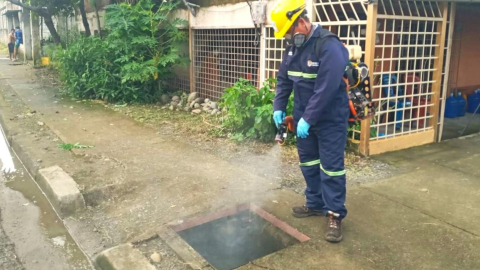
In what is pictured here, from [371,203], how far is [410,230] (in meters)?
0.63

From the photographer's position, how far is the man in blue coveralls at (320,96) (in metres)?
3.33

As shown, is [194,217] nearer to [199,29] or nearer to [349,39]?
[349,39]

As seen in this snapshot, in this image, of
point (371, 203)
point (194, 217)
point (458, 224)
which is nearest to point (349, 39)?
point (371, 203)

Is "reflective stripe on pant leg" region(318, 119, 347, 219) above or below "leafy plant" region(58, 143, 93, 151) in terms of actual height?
above

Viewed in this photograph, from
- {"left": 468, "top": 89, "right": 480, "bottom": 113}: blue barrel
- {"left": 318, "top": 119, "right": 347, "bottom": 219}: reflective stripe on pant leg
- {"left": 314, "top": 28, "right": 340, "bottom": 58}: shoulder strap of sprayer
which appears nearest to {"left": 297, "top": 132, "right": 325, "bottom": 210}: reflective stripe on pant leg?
{"left": 318, "top": 119, "right": 347, "bottom": 219}: reflective stripe on pant leg

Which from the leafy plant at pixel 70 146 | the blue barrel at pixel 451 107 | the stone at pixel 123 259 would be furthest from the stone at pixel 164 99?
the stone at pixel 123 259

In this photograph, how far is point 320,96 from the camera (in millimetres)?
3320

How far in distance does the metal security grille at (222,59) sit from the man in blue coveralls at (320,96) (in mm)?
4159

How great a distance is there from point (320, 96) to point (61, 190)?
2929 millimetres

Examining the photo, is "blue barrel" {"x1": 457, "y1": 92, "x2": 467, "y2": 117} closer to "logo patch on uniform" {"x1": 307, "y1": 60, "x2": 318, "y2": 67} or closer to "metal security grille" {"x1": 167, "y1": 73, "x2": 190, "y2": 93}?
"metal security grille" {"x1": 167, "y1": 73, "x2": 190, "y2": 93}

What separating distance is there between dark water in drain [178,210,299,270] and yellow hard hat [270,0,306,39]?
177 centimetres

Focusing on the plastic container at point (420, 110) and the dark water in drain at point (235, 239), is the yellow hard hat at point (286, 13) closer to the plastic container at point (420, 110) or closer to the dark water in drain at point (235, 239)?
the dark water in drain at point (235, 239)

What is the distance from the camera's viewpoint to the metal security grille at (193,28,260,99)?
8.06 meters

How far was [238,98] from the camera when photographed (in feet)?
21.6
